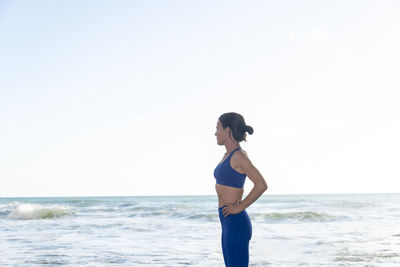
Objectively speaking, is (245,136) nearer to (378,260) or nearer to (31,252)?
(378,260)

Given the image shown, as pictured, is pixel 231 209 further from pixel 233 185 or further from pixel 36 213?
pixel 36 213

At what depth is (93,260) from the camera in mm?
7586

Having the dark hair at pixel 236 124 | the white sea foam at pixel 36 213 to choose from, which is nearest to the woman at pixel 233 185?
the dark hair at pixel 236 124

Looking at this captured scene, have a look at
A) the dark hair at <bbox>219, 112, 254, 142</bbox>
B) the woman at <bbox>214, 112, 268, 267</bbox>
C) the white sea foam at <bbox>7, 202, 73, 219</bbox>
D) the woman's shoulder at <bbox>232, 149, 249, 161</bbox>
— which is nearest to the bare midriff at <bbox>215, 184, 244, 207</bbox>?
the woman at <bbox>214, 112, 268, 267</bbox>

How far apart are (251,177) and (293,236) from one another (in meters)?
8.99

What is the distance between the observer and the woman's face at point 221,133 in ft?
10.6

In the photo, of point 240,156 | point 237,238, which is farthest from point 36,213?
point 240,156

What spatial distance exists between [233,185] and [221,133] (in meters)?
0.37

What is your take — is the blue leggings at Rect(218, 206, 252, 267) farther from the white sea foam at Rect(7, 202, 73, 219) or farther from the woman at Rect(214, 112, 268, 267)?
the white sea foam at Rect(7, 202, 73, 219)

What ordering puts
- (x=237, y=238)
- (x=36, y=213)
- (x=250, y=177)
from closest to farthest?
(x=250, y=177), (x=237, y=238), (x=36, y=213)

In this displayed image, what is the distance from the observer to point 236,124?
321 centimetres

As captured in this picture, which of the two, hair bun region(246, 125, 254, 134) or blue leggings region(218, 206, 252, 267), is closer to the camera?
A: hair bun region(246, 125, 254, 134)

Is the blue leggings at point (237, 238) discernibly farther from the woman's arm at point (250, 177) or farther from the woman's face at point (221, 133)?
the woman's face at point (221, 133)

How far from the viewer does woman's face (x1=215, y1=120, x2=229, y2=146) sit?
10.6 feet
